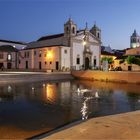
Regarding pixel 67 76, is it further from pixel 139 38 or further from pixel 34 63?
pixel 139 38

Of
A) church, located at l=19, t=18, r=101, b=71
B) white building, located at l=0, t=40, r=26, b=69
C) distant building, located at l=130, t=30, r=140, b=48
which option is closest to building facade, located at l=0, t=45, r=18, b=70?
white building, located at l=0, t=40, r=26, b=69

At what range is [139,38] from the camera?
119250 mm

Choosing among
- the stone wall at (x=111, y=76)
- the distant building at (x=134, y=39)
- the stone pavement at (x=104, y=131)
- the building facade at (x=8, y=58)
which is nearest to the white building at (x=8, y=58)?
the building facade at (x=8, y=58)

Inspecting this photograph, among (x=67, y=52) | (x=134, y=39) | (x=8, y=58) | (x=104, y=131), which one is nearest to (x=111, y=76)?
(x=67, y=52)

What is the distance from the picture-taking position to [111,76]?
43.9 meters

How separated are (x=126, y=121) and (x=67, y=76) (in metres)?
39.7

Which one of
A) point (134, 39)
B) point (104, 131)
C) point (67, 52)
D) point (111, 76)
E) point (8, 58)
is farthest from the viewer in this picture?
point (134, 39)

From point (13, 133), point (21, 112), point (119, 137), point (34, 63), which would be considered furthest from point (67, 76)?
point (119, 137)

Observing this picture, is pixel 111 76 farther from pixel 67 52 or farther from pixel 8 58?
pixel 8 58

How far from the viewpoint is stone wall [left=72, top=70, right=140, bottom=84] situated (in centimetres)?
4069

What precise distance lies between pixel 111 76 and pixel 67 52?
70.7 ft

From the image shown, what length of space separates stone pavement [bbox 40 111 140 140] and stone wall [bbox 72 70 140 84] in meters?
31.2

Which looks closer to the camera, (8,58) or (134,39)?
(8,58)

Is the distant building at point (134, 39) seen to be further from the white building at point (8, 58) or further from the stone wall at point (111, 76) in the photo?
the stone wall at point (111, 76)
